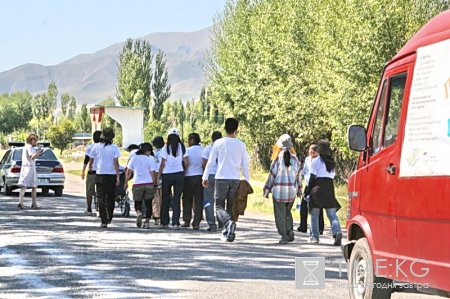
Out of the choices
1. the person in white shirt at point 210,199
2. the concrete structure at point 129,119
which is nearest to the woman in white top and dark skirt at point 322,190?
the person in white shirt at point 210,199

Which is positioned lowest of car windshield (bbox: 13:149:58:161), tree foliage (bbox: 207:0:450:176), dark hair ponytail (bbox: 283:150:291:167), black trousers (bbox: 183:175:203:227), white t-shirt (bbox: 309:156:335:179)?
black trousers (bbox: 183:175:203:227)

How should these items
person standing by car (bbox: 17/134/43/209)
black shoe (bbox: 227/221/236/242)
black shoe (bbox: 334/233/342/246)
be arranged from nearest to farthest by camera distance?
1. black shoe (bbox: 334/233/342/246)
2. black shoe (bbox: 227/221/236/242)
3. person standing by car (bbox: 17/134/43/209)

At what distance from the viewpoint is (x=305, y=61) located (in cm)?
4353

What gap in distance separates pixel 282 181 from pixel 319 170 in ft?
2.59

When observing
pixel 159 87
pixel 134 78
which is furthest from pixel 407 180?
pixel 159 87

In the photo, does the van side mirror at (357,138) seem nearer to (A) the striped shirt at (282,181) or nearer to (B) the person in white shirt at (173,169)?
(A) the striped shirt at (282,181)

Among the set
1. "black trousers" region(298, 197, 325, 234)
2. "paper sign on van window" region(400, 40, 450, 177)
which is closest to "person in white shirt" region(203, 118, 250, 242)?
"black trousers" region(298, 197, 325, 234)

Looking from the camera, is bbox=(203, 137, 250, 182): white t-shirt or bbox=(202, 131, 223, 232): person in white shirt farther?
bbox=(202, 131, 223, 232): person in white shirt

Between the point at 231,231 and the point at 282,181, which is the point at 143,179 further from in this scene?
the point at 282,181

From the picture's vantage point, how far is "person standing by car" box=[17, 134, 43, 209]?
24250 mm

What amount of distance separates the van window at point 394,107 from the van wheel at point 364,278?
0.97 meters

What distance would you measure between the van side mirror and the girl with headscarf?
6885 millimetres

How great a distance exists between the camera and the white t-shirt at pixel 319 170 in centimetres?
1633

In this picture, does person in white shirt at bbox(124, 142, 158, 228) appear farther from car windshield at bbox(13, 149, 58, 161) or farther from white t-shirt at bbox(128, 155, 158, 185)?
car windshield at bbox(13, 149, 58, 161)
